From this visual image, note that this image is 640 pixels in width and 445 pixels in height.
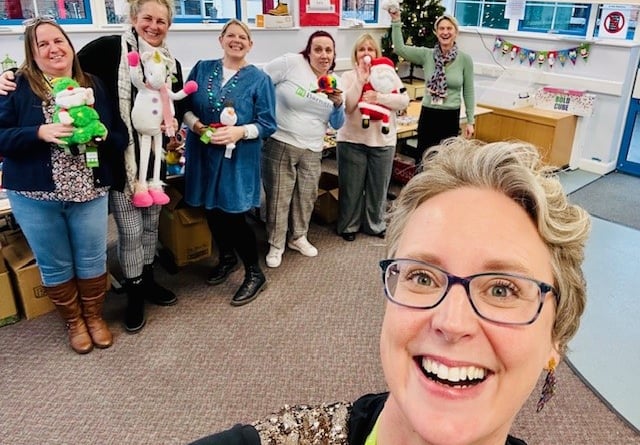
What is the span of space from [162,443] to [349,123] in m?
2.16

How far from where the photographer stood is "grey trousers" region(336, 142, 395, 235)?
11.6ft

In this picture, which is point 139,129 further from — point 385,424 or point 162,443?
point 385,424

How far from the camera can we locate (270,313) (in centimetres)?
290

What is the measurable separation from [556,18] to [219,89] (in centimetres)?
406

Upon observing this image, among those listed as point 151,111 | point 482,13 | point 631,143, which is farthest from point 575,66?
point 151,111

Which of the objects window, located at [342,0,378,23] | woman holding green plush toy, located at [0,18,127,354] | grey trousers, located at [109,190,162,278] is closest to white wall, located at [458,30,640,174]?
window, located at [342,0,378,23]

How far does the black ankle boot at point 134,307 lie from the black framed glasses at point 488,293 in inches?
83.4

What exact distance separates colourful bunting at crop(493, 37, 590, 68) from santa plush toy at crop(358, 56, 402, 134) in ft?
8.41

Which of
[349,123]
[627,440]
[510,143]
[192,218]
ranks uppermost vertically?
[510,143]

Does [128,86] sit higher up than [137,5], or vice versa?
[137,5]

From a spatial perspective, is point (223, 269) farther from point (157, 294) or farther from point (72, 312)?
point (72, 312)

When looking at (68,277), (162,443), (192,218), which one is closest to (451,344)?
(162,443)

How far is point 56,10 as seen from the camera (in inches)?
157

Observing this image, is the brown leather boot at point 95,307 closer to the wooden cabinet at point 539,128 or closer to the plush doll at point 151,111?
the plush doll at point 151,111
